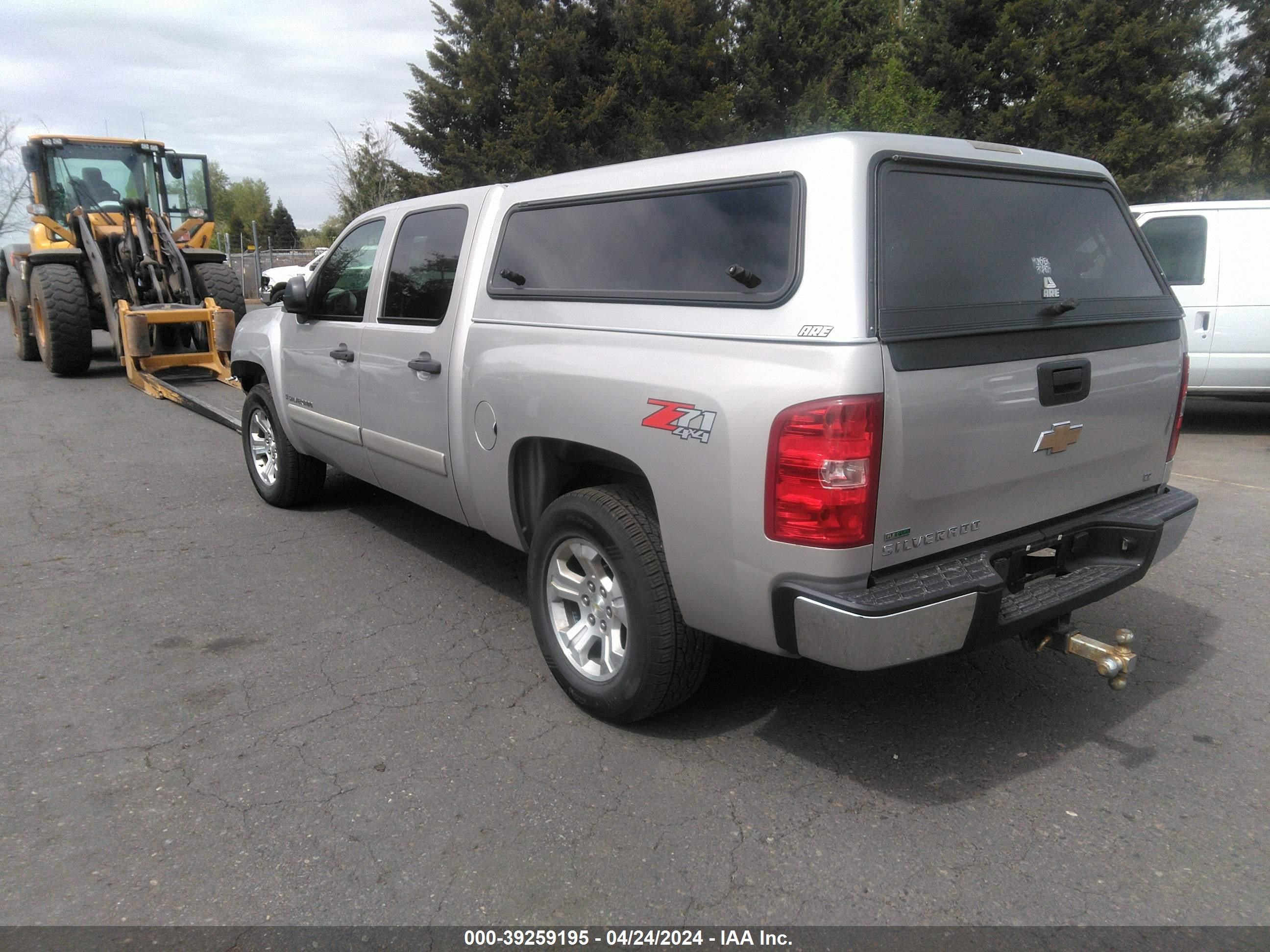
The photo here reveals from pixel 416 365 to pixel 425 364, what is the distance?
0.06 m

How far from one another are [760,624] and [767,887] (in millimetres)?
744

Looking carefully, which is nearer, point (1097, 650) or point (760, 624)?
point (760, 624)

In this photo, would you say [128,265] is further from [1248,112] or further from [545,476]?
[1248,112]

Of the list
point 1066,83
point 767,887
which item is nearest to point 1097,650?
point 767,887

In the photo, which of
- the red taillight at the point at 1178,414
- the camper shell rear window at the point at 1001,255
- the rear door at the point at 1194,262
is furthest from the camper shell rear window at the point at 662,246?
the rear door at the point at 1194,262

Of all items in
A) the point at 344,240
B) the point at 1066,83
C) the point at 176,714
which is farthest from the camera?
the point at 1066,83

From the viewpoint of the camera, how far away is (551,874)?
272 cm

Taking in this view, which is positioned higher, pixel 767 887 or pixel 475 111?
pixel 475 111


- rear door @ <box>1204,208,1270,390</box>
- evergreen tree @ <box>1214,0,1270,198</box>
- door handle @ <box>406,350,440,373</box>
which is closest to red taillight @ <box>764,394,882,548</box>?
door handle @ <box>406,350,440,373</box>

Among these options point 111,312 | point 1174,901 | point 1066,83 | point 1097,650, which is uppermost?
point 1066,83

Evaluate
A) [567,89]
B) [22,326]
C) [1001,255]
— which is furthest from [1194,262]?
[567,89]

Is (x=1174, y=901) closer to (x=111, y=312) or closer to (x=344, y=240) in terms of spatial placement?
(x=344, y=240)

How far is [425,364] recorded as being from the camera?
14.2 feet

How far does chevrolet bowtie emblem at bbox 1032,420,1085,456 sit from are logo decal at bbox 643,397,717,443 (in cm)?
110
